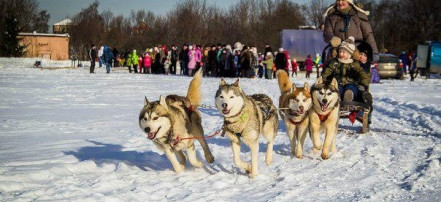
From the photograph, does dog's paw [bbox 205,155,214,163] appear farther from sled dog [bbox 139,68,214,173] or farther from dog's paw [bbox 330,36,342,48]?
dog's paw [bbox 330,36,342,48]

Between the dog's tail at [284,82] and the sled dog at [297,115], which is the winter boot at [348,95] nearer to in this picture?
the dog's tail at [284,82]

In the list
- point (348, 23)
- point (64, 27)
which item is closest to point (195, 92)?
point (348, 23)

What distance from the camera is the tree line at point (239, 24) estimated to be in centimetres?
4422

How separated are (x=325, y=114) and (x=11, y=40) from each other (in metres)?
46.9

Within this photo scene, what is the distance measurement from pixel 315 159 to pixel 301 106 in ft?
1.92

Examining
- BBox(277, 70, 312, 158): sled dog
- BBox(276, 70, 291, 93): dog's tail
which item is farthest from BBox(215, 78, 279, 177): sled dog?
BBox(276, 70, 291, 93): dog's tail

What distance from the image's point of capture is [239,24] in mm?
48812

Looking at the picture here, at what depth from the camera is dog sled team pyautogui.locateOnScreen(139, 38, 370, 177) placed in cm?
407

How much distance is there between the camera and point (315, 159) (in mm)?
4828

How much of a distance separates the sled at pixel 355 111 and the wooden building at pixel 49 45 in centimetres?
5040

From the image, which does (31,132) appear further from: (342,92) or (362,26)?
(362,26)

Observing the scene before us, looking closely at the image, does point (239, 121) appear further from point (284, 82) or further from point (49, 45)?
point (49, 45)

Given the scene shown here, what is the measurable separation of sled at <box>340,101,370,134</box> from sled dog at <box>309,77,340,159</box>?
38.0 inches

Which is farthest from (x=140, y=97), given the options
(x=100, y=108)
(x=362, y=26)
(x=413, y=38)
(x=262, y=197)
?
(x=413, y=38)
